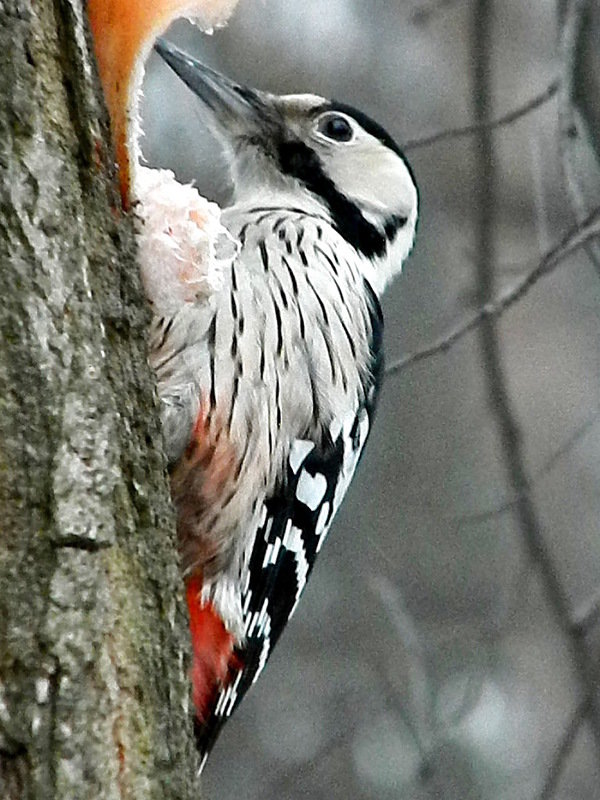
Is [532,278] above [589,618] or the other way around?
above

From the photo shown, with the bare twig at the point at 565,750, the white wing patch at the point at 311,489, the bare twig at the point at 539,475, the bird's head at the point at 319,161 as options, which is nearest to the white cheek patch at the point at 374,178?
the bird's head at the point at 319,161

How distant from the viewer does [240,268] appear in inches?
87.0

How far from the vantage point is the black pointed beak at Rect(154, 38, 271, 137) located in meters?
2.51

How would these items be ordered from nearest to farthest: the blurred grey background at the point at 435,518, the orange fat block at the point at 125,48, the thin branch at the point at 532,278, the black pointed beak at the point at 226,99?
1. the orange fat block at the point at 125,48
2. the black pointed beak at the point at 226,99
3. the thin branch at the point at 532,278
4. the blurred grey background at the point at 435,518

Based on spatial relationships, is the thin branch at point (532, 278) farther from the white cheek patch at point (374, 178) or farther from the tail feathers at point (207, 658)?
the tail feathers at point (207, 658)

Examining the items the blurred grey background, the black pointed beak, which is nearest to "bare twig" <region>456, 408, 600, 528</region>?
the blurred grey background

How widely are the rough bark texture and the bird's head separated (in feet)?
4.15

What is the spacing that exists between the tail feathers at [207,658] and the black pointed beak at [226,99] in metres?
0.90

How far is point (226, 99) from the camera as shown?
2596 millimetres

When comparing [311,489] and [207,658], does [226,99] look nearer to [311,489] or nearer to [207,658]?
[311,489]

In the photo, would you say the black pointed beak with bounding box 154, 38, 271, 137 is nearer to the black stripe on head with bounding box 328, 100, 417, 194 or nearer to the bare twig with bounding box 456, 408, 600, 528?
the black stripe on head with bounding box 328, 100, 417, 194

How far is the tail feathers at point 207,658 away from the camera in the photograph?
7.14 ft

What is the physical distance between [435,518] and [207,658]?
253cm

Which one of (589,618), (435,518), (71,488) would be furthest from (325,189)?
(435,518)
